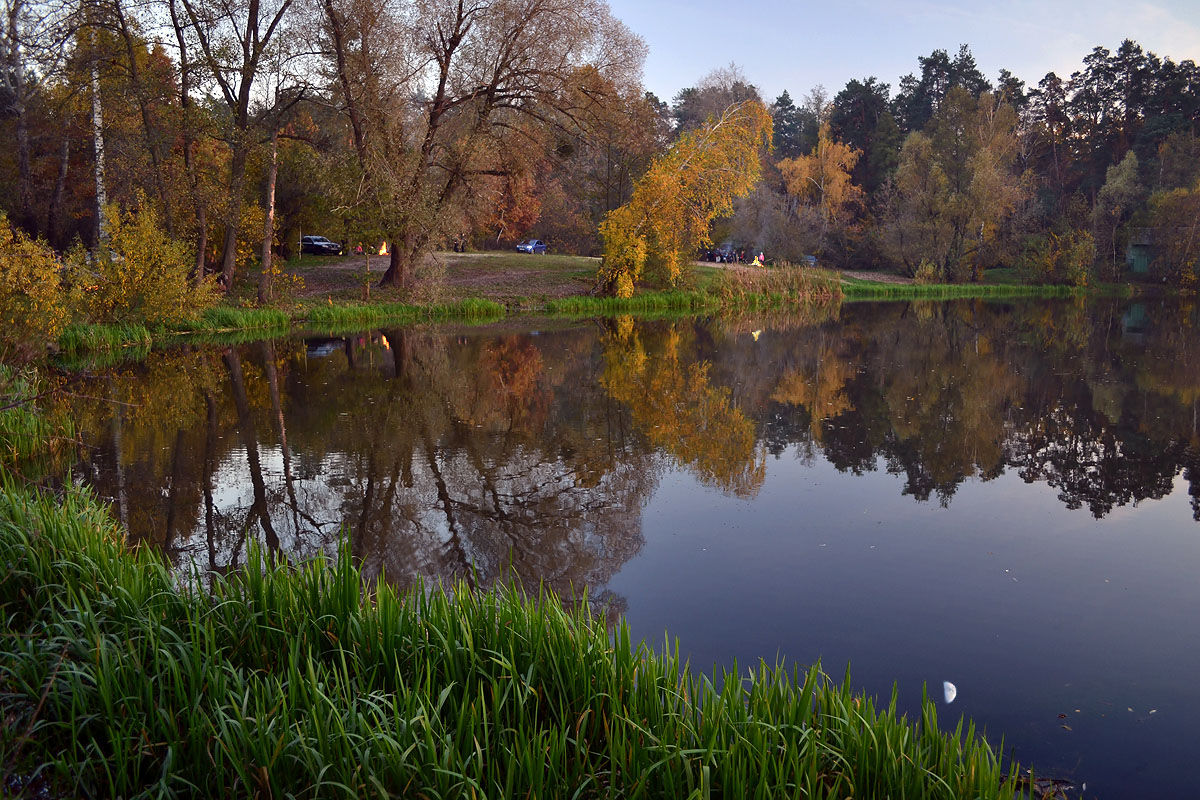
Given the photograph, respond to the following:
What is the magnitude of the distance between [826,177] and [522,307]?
112 ft

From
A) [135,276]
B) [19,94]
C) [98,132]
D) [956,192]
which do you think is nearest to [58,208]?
[19,94]

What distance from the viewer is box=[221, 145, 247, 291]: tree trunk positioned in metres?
25.2

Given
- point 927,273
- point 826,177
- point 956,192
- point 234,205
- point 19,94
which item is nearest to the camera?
point 234,205

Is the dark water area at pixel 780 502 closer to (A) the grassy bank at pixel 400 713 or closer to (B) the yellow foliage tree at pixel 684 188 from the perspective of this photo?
(A) the grassy bank at pixel 400 713

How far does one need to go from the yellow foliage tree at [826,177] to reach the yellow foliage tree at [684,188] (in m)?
24.9

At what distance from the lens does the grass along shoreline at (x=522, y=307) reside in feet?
64.6

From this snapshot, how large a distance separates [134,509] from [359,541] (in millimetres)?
2536

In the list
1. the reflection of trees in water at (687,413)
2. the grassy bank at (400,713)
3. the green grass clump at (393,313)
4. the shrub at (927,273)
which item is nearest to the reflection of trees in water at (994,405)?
the reflection of trees in water at (687,413)

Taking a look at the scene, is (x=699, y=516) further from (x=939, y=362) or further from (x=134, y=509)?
(x=939, y=362)

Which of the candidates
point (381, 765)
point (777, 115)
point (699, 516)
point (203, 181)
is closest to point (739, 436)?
point (699, 516)

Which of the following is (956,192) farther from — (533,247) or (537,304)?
(537,304)

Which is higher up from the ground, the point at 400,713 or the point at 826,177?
the point at 826,177

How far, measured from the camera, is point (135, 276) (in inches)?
783

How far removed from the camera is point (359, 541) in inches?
277
